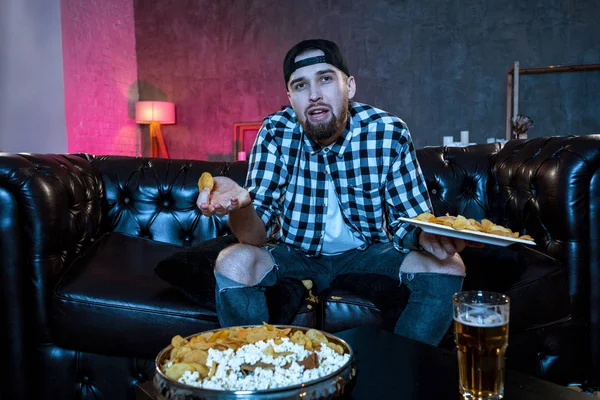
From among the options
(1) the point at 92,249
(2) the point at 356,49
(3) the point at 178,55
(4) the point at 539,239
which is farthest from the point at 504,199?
(3) the point at 178,55

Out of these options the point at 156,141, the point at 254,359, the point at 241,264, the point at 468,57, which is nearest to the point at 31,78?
the point at 156,141

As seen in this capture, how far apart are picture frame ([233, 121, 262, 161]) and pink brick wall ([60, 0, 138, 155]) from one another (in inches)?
48.5

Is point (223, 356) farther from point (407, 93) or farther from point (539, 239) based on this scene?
point (407, 93)

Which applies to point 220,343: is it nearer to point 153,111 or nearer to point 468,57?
point 468,57

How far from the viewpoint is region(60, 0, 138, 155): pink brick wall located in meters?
4.92

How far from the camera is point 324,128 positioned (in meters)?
1.78

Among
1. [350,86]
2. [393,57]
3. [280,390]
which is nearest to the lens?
[280,390]

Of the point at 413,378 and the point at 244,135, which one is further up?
the point at 244,135

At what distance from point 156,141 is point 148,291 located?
451 centimetres

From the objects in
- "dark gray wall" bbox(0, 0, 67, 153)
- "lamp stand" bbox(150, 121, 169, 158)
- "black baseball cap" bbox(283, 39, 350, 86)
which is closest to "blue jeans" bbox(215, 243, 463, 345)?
"black baseball cap" bbox(283, 39, 350, 86)

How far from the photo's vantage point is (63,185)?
70.1 inches

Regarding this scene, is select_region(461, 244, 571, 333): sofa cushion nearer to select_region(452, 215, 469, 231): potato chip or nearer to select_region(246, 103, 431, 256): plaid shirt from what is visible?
select_region(246, 103, 431, 256): plaid shirt

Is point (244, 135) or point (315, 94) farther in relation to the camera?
point (244, 135)

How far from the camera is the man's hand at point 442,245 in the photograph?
1381mm
